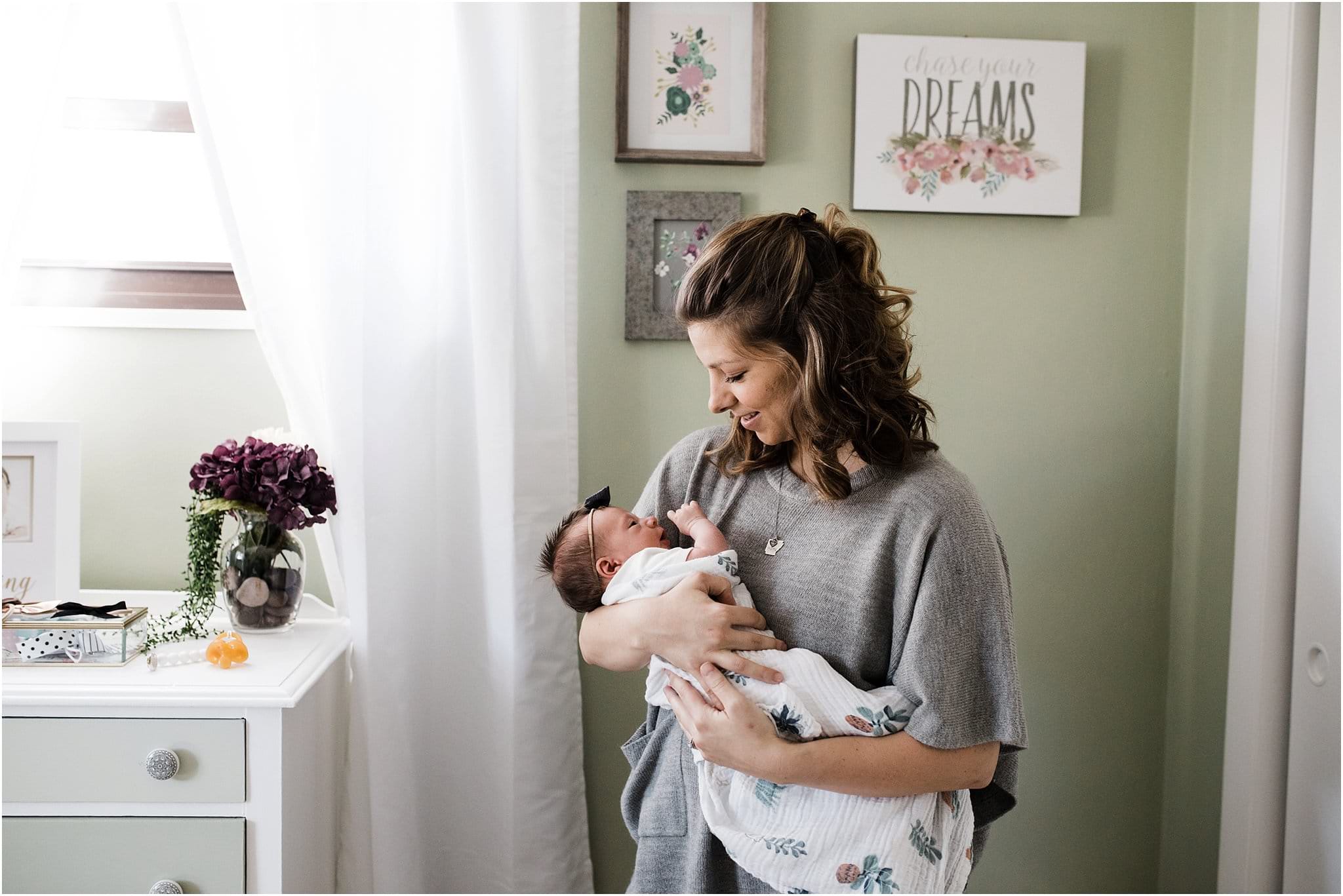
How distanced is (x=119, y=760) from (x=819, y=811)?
0.98 metres

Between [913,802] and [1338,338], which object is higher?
[1338,338]

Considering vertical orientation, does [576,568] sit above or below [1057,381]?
below

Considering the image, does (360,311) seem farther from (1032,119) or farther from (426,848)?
(1032,119)

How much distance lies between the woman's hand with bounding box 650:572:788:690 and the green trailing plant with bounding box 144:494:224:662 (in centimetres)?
83

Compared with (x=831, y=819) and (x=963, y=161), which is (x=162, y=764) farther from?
(x=963, y=161)

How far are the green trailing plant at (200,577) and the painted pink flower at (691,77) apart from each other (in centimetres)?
115

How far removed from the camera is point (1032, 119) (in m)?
1.76

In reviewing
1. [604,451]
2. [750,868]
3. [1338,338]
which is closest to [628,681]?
[604,451]

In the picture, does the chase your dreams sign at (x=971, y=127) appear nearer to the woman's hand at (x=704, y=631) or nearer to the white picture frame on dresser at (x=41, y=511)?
the woman's hand at (x=704, y=631)

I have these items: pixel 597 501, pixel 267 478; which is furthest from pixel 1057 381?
pixel 267 478

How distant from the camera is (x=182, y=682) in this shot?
4.25 feet

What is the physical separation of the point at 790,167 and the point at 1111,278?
69 centimetres

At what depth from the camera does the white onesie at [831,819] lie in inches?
43.1

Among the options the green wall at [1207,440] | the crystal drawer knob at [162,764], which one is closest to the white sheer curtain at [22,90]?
the crystal drawer knob at [162,764]
